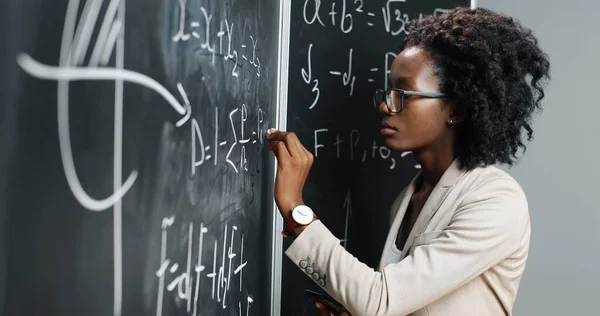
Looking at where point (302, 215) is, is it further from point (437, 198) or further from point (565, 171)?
point (565, 171)

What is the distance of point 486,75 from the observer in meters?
1.37

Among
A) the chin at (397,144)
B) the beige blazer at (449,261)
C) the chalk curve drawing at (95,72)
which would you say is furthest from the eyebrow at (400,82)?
the chalk curve drawing at (95,72)

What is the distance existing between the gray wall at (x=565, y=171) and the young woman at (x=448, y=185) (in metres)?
0.91

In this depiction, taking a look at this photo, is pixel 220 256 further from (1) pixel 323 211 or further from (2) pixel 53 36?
(1) pixel 323 211

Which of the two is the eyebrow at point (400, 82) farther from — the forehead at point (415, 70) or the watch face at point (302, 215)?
the watch face at point (302, 215)

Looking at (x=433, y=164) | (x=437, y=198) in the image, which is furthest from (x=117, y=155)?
(x=433, y=164)

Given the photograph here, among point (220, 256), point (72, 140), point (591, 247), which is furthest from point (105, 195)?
point (591, 247)

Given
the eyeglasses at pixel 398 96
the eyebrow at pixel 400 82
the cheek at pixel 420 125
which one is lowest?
the cheek at pixel 420 125

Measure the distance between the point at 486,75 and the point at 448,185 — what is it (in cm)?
24

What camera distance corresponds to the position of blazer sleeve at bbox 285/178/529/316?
1204 mm

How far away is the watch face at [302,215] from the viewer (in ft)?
4.24

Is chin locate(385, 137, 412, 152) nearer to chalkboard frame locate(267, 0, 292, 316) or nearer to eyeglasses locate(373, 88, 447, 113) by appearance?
eyeglasses locate(373, 88, 447, 113)

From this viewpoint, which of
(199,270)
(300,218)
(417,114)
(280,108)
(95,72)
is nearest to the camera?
(95,72)

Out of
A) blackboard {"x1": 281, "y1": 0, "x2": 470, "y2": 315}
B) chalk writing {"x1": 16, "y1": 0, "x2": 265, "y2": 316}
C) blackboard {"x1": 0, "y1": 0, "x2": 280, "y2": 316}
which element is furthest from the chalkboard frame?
chalk writing {"x1": 16, "y1": 0, "x2": 265, "y2": 316}
